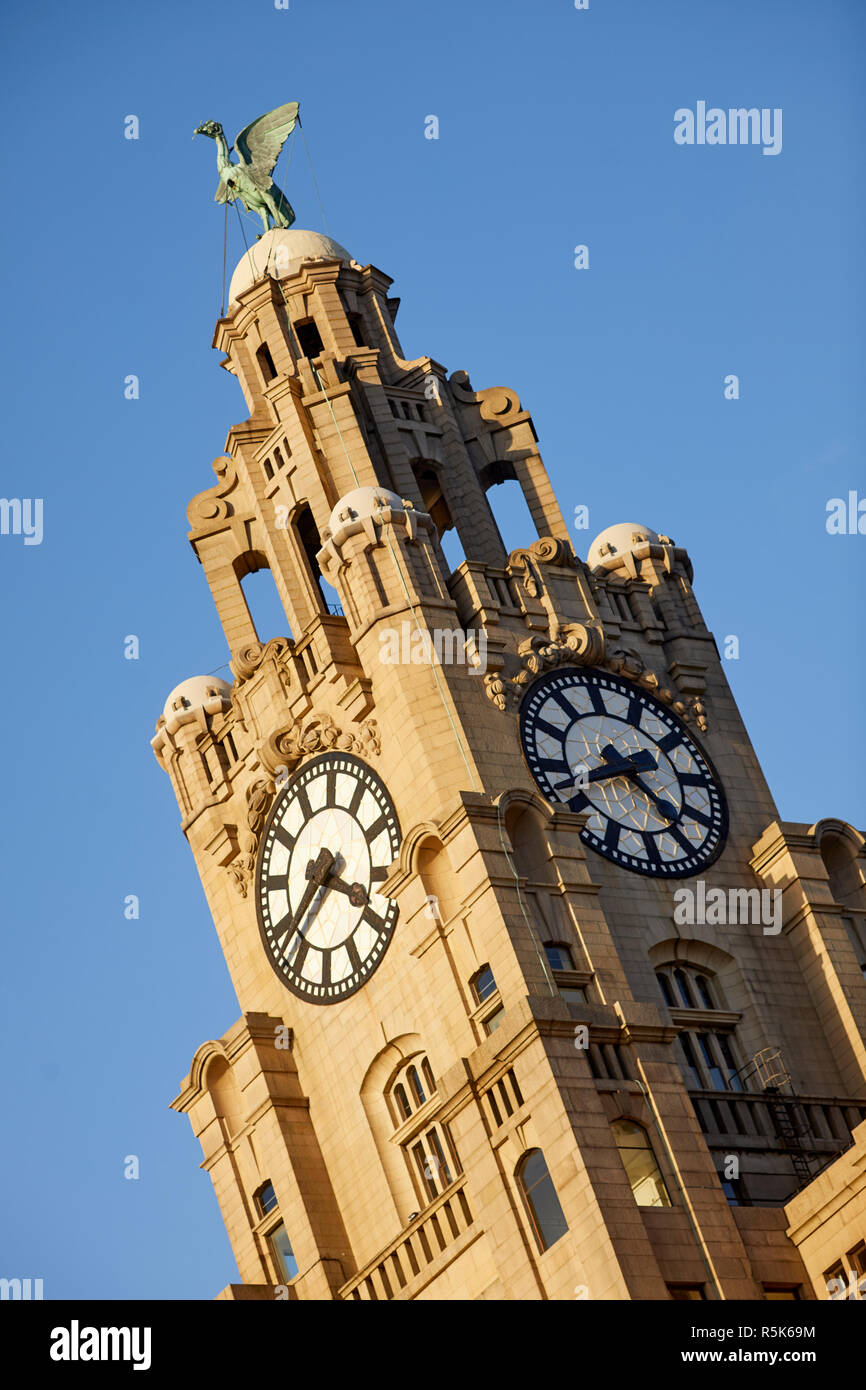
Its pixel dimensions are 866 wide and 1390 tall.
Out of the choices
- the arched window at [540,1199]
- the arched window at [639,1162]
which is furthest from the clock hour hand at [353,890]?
the arched window at [639,1162]

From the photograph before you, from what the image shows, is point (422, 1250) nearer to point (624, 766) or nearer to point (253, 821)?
point (624, 766)

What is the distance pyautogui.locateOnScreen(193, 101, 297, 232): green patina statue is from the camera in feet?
219

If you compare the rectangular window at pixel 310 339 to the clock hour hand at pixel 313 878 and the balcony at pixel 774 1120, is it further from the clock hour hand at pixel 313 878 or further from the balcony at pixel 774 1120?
the balcony at pixel 774 1120

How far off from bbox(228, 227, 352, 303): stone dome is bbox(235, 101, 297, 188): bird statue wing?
254 centimetres

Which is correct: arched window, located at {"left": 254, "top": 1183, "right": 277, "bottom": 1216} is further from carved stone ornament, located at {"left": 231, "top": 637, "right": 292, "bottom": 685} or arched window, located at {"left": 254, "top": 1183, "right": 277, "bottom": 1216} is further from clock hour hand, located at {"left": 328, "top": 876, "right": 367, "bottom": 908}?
carved stone ornament, located at {"left": 231, "top": 637, "right": 292, "bottom": 685}

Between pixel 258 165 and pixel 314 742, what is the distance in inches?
721

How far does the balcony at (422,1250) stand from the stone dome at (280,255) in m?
24.2

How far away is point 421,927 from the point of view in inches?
2009

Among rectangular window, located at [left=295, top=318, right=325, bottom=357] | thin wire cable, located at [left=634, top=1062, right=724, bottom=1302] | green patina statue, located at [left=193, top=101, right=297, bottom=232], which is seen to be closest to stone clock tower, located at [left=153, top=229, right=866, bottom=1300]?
thin wire cable, located at [left=634, top=1062, right=724, bottom=1302]

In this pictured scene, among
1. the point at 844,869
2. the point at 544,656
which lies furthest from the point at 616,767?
the point at 844,869

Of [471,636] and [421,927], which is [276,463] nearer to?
[471,636]

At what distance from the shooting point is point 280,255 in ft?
212

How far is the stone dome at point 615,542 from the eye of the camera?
2379 inches
